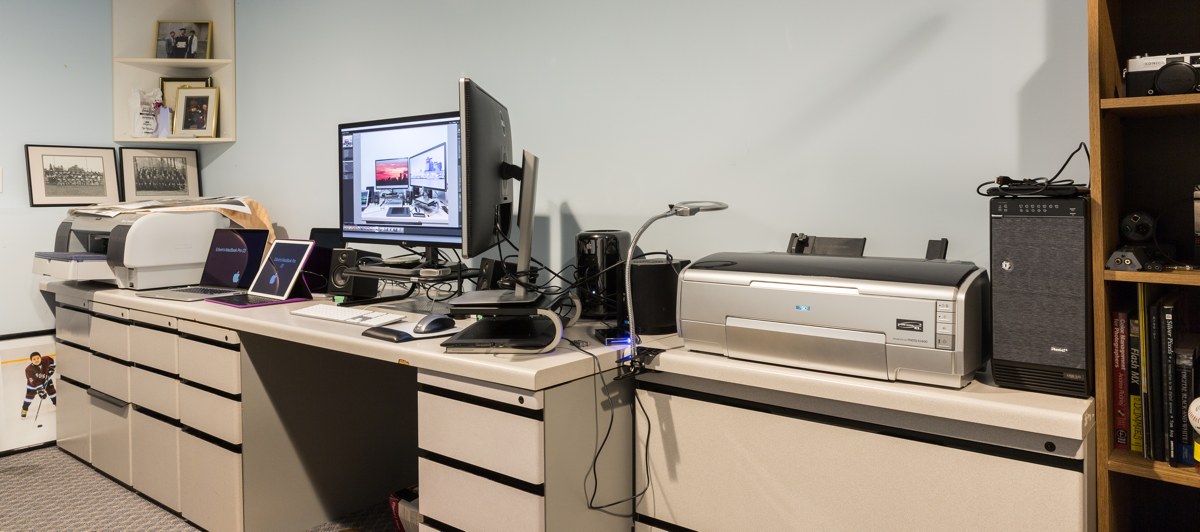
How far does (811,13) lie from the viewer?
1767mm

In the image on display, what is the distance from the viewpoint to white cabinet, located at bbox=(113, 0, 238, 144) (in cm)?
338

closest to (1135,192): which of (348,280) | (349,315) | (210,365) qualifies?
(349,315)

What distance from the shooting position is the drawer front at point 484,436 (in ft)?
4.54

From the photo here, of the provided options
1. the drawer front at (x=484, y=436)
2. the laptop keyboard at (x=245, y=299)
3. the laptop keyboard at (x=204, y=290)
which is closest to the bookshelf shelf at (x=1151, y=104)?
the drawer front at (x=484, y=436)

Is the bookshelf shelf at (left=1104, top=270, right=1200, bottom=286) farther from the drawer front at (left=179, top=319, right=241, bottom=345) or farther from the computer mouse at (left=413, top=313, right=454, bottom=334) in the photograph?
the drawer front at (left=179, top=319, right=241, bottom=345)

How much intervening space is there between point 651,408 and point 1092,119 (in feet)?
3.16

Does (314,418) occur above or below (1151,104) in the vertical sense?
below

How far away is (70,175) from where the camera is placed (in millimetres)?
3287

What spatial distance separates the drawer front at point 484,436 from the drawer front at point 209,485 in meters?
0.86

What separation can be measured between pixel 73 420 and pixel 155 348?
0.93m

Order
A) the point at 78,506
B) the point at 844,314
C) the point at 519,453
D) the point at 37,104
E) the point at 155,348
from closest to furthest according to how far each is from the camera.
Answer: the point at 844,314 → the point at 519,453 → the point at 155,348 → the point at 78,506 → the point at 37,104

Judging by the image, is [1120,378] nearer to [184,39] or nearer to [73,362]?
[73,362]

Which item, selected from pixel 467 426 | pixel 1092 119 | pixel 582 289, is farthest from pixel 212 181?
pixel 1092 119

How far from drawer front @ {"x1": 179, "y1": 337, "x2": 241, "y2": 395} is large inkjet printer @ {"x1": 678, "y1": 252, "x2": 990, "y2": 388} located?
132 centimetres
